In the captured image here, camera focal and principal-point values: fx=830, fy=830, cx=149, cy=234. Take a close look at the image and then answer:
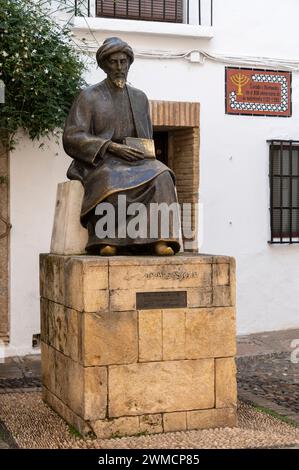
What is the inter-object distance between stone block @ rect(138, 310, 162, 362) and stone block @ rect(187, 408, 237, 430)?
481 millimetres

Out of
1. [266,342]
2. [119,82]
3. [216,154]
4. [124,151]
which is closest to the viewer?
[124,151]

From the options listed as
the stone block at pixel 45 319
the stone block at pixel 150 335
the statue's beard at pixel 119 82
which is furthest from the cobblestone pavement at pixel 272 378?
the statue's beard at pixel 119 82

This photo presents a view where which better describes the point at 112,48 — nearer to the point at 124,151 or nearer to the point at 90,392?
the point at 124,151

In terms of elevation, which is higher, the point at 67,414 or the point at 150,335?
the point at 150,335

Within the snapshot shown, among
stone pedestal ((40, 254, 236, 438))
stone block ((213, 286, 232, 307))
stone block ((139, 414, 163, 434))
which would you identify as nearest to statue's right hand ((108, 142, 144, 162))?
stone pedestal ((40, 254, 236, 438))

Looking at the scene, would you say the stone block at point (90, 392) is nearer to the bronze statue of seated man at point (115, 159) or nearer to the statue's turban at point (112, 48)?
the bronze statue of seated man at point (115, 159)

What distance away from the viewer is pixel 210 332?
562 centimetres

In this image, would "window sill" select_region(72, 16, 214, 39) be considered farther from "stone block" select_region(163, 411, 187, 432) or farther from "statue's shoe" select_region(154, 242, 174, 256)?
"stone block" select_region(163, 411, 187, 432)

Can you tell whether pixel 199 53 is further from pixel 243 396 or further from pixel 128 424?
pixel 128 424

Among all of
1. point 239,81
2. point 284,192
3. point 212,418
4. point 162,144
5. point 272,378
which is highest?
point 239,81

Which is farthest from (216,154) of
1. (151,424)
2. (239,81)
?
(151,424)

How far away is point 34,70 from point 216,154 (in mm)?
2443

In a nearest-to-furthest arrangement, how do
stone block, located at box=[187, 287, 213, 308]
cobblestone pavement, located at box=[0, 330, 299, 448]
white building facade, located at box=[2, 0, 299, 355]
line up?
stone block, located at box=[187, 287, 213, 308]
cobblestone pavement, located at box=[0, 330, 299, 448]
white building facade, located at box=[2, 0, 299, 355]

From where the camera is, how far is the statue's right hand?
18.7 ft
